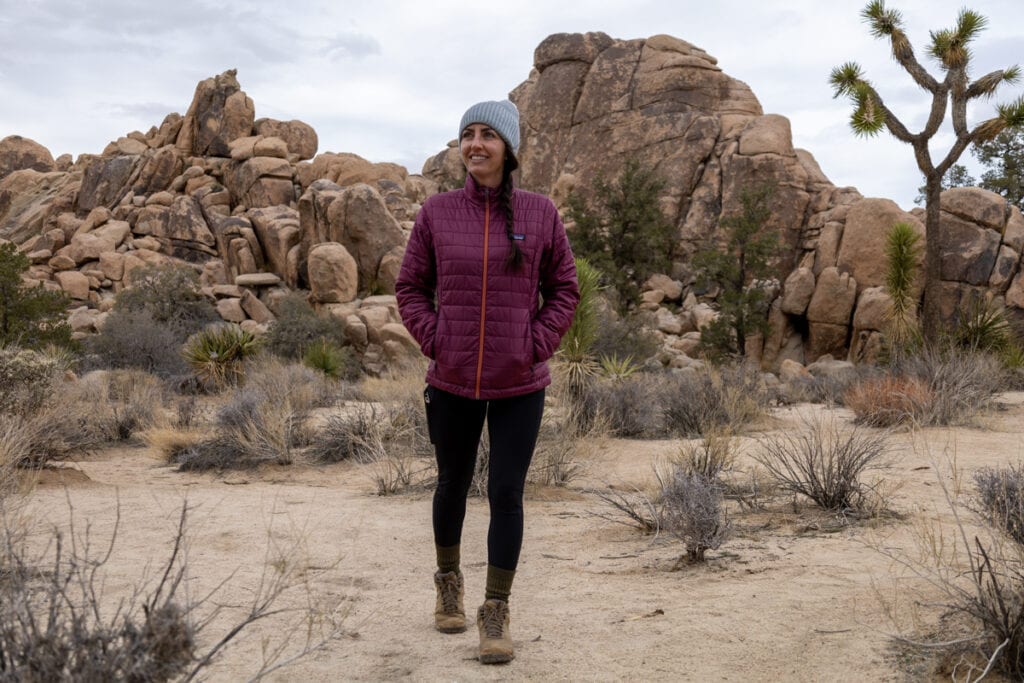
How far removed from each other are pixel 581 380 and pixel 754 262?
17.5 meters

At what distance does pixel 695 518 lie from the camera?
468 cm

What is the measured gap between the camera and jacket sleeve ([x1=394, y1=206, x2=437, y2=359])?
11.9ft

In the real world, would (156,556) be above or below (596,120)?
below

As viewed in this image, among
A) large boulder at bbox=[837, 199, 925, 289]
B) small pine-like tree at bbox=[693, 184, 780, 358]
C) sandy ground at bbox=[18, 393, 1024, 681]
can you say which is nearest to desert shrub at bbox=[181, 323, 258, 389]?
sandy ground at bbox=[18, 393, 1024, 681]

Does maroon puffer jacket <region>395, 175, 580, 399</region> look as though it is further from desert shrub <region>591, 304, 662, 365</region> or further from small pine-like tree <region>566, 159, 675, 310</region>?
small pine-like tree <region>566, 159, 675, 310</region>

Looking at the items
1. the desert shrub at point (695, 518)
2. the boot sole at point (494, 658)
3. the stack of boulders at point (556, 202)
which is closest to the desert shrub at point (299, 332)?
the stack of boulders at point (556, 202)

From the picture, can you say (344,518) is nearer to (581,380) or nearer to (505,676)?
(505,676)

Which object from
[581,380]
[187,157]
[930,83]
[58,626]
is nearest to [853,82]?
[930,83]

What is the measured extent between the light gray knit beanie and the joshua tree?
17220mm

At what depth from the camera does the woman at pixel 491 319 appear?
11.3ft

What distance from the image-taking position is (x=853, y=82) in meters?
20.3

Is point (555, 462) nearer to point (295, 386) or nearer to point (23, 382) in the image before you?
point (23, 382)

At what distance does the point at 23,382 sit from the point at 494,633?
25.7ft

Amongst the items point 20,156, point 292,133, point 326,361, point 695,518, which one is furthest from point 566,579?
point 20,156
